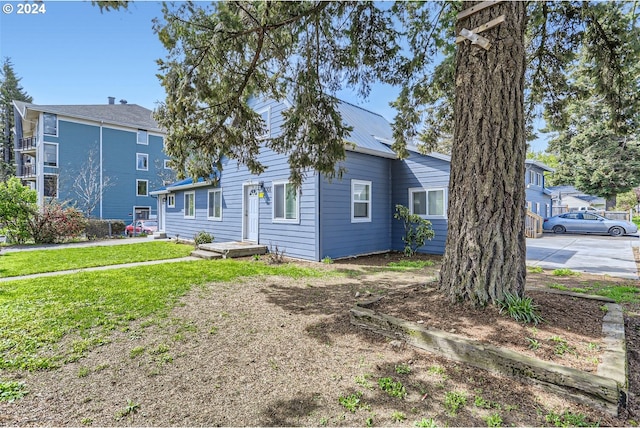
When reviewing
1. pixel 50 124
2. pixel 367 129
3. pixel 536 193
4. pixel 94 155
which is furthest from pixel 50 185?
pixel 536 193

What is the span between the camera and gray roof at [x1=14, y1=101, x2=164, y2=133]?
68.4ft

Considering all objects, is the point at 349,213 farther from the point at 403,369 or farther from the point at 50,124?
the point at 50,124

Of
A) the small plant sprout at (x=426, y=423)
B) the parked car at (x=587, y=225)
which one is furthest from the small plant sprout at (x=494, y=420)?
the parked car at (x=587, y=225)

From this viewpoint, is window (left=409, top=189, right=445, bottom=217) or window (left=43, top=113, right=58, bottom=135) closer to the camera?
window (left=409, top=189, right=445, bottom=217)

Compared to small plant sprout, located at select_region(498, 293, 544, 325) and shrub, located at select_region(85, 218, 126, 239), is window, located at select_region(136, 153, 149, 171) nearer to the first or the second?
shrub, located at select_region(85, 218, 126, 239)

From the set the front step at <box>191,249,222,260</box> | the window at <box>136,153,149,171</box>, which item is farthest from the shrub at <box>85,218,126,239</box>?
the front step at <box>191,249,222,260</box>

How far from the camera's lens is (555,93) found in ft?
20.3

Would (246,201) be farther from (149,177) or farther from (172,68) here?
(149,177)

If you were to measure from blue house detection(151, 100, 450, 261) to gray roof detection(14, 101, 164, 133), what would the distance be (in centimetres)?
1406

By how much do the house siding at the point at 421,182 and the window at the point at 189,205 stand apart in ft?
29.9

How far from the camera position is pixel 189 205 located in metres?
14.5

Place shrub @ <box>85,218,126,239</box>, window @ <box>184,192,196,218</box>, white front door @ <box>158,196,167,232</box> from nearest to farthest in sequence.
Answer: window @ <box>184,192,196,218</box>, shrub @ <box>85,218,126,239</box>, white front door @ <box>158,196,167,232</box>

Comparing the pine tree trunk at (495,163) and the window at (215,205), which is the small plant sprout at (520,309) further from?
the window at (215,205)

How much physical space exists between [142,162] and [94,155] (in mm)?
3251
